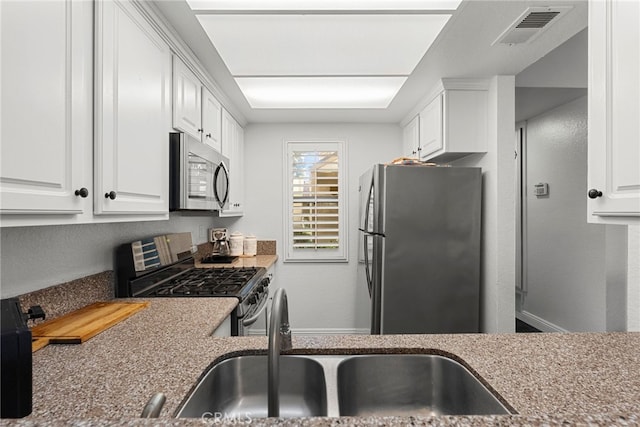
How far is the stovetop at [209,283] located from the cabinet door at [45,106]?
2.94ft

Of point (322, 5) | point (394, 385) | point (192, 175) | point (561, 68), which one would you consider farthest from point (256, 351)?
point (561, 68)

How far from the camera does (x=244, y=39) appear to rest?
6.48 ft

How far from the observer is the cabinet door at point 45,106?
0.83 m

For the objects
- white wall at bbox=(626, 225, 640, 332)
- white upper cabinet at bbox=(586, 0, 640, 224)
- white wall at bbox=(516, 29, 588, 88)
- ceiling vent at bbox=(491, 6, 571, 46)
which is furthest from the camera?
white wall at bbox=(516, 29, 588, 88)

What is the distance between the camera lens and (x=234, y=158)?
3355mm

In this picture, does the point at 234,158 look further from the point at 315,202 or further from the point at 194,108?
the point at 194,108

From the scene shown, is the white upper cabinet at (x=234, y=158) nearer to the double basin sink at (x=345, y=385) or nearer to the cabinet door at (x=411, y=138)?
the cabinet door at (x=411, y=138)

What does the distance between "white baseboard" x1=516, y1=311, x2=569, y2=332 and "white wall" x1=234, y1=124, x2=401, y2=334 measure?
217cm

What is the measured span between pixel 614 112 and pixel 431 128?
1.90 metres

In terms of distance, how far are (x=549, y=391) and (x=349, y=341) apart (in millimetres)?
576

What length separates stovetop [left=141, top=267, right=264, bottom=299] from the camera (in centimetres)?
189

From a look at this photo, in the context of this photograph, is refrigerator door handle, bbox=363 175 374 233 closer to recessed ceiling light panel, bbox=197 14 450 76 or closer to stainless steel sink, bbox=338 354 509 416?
recessed ceiling light panel, bbox=197 14 450 76

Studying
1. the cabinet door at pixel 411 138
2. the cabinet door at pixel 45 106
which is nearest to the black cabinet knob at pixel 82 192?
the cabinet door at pixel 45 106

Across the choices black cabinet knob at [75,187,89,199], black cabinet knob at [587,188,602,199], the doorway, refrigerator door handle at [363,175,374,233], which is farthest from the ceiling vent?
black cabinet knob at [75,187,89,199]
